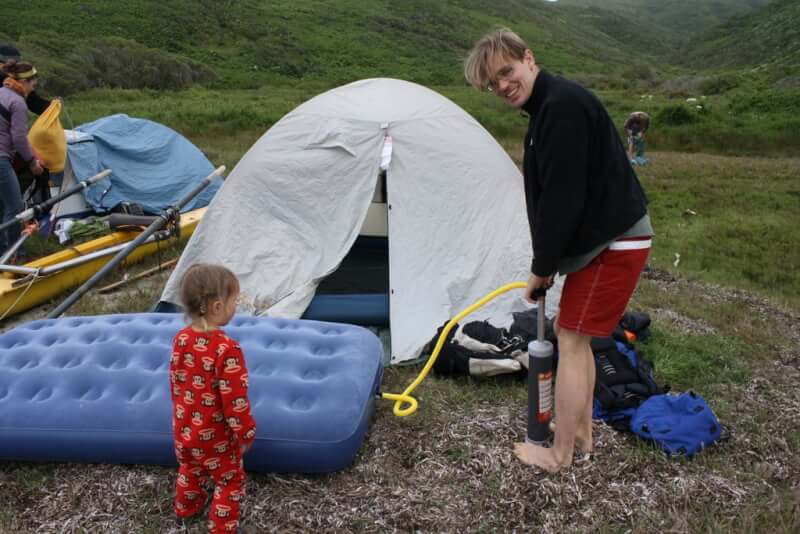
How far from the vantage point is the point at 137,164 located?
8430 millimetres

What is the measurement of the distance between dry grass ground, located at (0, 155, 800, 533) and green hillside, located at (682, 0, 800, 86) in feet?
71.7

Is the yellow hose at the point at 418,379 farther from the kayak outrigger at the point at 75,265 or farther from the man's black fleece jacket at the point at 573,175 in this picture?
the kayak outrigger at the point at 75,265

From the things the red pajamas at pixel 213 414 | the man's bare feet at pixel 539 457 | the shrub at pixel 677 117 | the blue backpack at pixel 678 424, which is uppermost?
the red pajamas at pixel 213 414

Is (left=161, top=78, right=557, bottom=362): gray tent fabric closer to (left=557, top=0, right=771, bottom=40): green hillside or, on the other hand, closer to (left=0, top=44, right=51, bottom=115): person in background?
(left=0, top=44, right=51, bottom=115): person in background

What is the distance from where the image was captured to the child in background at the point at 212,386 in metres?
2.44

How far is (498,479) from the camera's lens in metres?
3.13

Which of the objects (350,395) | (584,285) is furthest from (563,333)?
(350,395)

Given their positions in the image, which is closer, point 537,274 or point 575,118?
point 575,118

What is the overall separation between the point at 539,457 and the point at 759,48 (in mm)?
45761

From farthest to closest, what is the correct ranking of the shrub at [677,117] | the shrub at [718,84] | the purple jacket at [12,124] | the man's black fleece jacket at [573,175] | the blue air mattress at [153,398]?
1. the shrub at [718,84]
2. the shrub at [677,117]
3. the purple jacket at [12,124]
4. the blue air mattress at [153,398]
5. the man's black fleece jacket at [573,175]

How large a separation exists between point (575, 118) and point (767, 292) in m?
5.36

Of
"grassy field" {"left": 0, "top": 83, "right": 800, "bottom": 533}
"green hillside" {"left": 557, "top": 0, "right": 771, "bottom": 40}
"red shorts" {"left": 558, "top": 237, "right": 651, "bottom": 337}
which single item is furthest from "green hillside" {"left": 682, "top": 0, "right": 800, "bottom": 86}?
"green hillside" {"left": 557, "top": 0, "right": 771, "bottom": 40}

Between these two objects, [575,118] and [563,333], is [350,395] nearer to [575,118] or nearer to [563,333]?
[563,333]

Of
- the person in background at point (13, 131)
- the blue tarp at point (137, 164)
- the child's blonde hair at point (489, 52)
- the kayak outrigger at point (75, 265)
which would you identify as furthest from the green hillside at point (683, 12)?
the child's blonde hair at point (489, 52)
